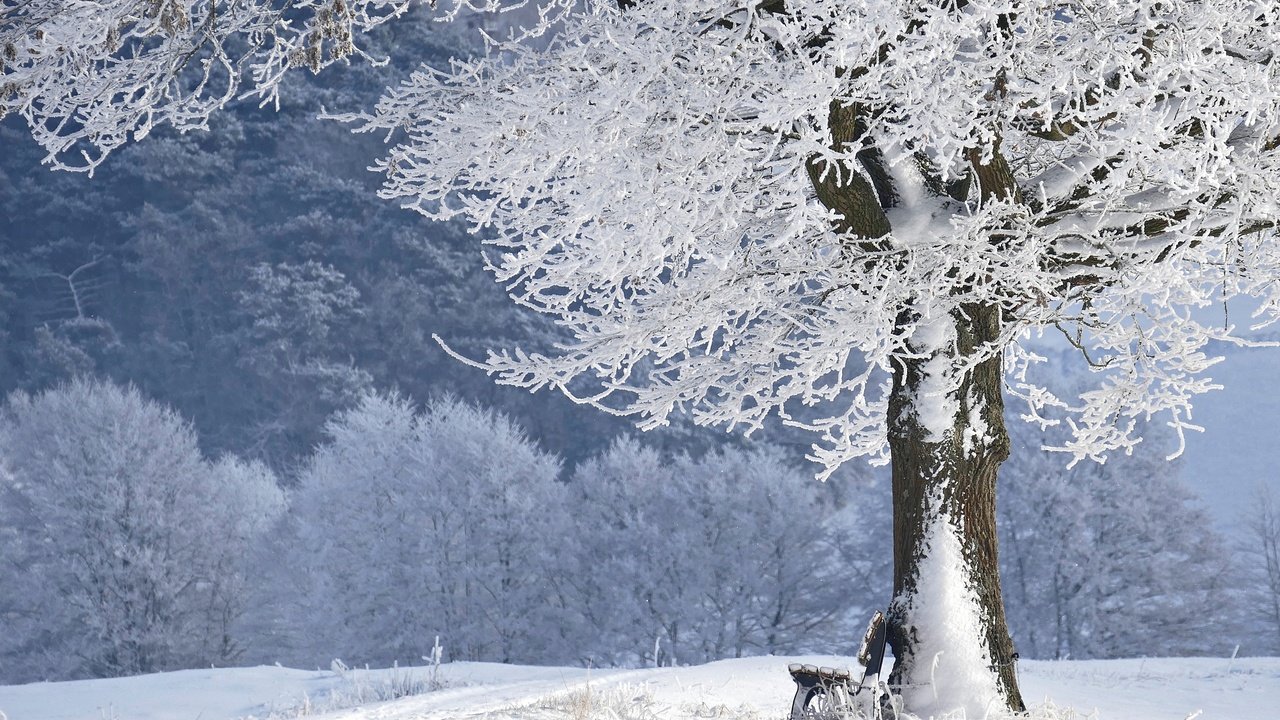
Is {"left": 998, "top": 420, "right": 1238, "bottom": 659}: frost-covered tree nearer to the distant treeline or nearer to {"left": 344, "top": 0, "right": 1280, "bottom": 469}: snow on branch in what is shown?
the distant treeline

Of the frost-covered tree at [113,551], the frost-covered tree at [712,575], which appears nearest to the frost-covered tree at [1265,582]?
the frost-covered tree at [712,575]

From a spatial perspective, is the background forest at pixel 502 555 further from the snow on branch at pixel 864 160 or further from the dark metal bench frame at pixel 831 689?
the dark metal bench frame at pixel 831 689

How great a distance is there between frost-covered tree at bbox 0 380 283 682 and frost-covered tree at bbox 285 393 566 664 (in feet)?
7.34

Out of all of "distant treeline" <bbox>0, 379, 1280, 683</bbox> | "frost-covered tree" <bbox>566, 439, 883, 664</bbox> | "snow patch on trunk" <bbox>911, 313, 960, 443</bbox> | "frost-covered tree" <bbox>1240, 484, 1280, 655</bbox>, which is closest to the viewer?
"snow patch on trunk" <bbox>911, 313, 960, 443</bbox>

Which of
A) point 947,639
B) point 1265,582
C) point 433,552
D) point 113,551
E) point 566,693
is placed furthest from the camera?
point 433,552

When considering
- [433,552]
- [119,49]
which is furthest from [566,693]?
[433,552]

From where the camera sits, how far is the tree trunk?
5145 mm

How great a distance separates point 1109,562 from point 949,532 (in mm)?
21106

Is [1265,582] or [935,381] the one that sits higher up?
[1265,582]

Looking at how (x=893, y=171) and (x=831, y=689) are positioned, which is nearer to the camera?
(x=831, y=689)

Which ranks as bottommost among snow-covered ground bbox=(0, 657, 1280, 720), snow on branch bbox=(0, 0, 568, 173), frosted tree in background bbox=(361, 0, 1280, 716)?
snow-covered ground bbox=(0, 657, 1280, 720)

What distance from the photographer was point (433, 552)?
89.0 feet

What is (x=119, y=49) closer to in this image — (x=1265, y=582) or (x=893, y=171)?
(x=893, y=171)

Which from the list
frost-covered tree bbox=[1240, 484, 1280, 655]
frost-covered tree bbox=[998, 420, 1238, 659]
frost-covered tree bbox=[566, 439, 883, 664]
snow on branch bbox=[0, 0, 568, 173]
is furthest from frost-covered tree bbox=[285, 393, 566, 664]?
snow on branch bbox=[0, 0, 568, 173]
